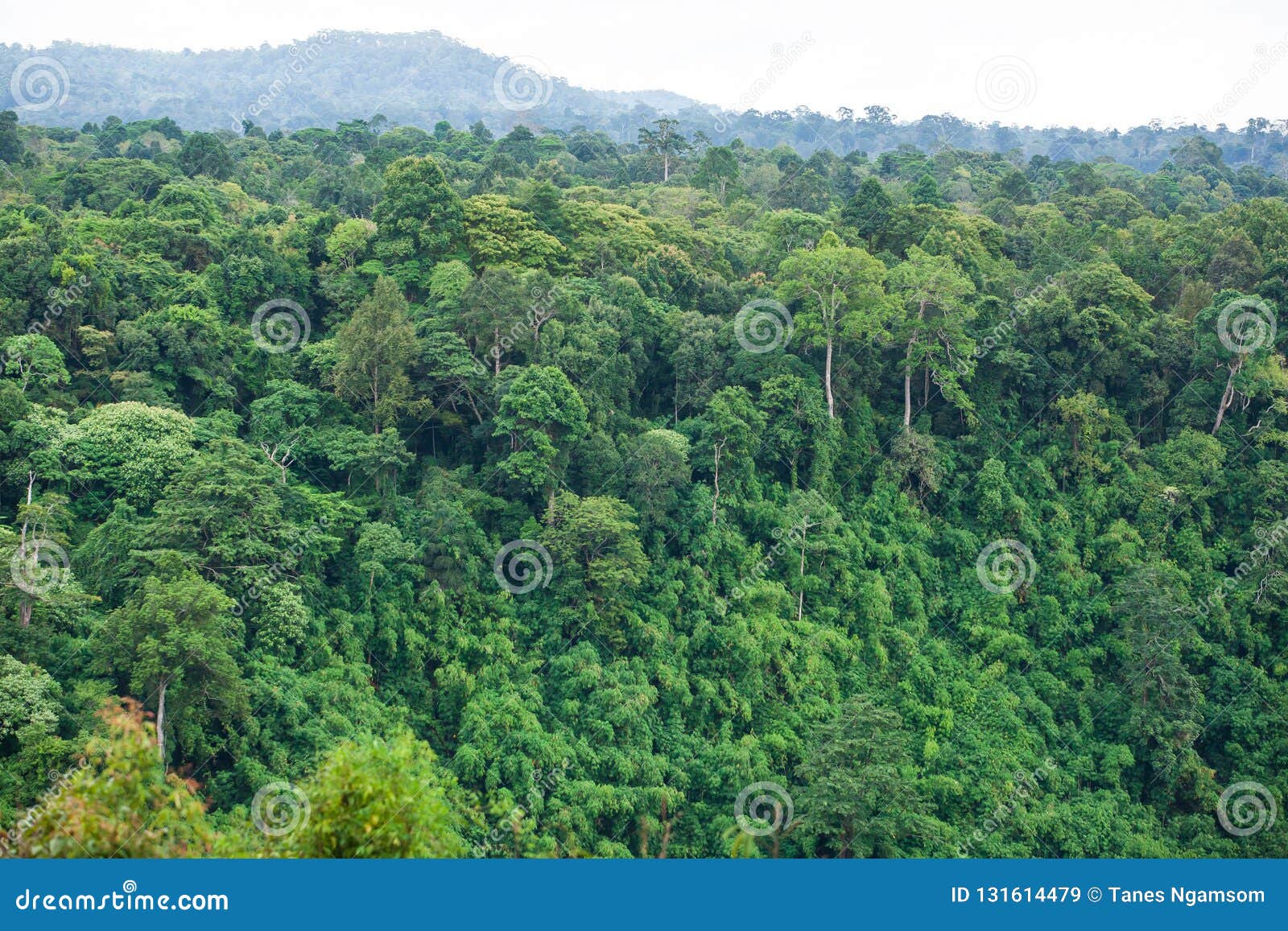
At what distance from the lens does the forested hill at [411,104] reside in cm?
8831

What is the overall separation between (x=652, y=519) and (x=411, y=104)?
394 ft

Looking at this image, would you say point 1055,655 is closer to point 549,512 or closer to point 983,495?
point 983,495

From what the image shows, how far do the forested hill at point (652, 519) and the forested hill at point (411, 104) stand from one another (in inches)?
2067

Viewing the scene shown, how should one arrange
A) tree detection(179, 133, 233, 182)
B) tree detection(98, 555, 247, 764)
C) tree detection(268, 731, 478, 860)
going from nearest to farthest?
tree detection(268, 731, 478, 860), tree detection(98, 555, 247, 764), tree detection(179, 133, 233, 182)

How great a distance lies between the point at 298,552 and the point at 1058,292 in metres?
16.7

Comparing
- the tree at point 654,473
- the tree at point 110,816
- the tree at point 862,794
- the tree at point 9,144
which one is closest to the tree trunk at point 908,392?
the tree at point 654,473

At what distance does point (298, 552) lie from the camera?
16109 millimetres

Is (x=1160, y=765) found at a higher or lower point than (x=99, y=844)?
lower

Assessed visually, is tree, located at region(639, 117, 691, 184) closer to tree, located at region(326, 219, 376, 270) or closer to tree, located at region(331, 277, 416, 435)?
tree, located at region(326, 219, 376, 270)

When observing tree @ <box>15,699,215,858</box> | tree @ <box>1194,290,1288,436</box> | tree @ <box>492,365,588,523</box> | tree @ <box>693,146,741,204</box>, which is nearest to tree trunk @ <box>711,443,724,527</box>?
tree @ <box>492,365,588,523</box>

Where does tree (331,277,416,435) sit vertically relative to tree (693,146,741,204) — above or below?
below

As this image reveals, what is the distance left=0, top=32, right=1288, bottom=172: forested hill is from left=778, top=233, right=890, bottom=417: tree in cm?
5419

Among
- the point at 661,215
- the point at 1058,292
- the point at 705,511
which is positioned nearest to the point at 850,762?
the point at 705,511

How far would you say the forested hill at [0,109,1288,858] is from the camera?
15078 millimetres
